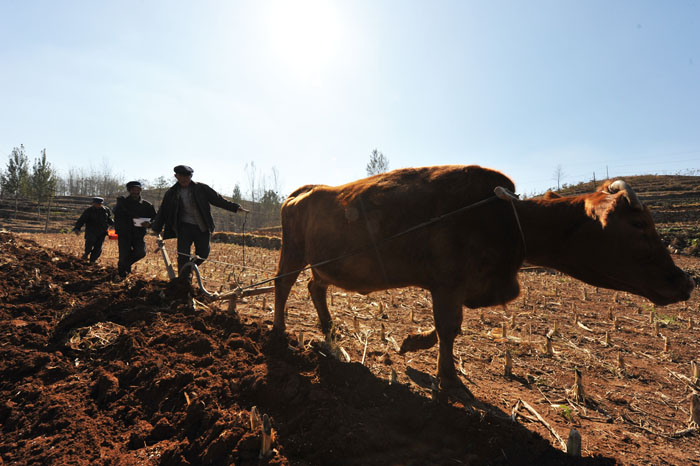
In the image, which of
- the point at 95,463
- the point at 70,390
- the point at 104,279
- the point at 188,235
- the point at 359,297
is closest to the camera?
the point at 95,463

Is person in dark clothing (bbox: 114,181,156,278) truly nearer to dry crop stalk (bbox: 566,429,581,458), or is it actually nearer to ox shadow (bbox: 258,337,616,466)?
ox shadow (bbox: 258,337,616,466)

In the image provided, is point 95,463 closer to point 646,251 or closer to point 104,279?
point 646,251

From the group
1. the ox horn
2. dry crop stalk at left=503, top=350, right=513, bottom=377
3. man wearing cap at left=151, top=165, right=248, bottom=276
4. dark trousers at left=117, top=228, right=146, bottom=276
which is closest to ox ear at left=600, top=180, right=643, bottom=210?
the ox horn

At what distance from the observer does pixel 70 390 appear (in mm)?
3117

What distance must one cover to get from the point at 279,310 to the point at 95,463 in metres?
2.55

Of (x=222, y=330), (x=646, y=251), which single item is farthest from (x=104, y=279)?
(x=646, y=251)

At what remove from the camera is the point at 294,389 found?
296 centimetres

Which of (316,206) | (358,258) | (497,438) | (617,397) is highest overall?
(316,206)

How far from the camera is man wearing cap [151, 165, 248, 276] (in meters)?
5.76

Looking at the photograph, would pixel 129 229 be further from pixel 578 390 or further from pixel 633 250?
pixel 633 250

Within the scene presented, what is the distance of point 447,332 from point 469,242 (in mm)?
842

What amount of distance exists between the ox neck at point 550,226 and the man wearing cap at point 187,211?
13.9 ft

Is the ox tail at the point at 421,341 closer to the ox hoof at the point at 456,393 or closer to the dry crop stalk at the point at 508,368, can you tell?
the ox hoof at the point at 456,393

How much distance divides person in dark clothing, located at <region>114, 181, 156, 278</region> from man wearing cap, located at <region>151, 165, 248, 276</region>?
1484 millimetres
